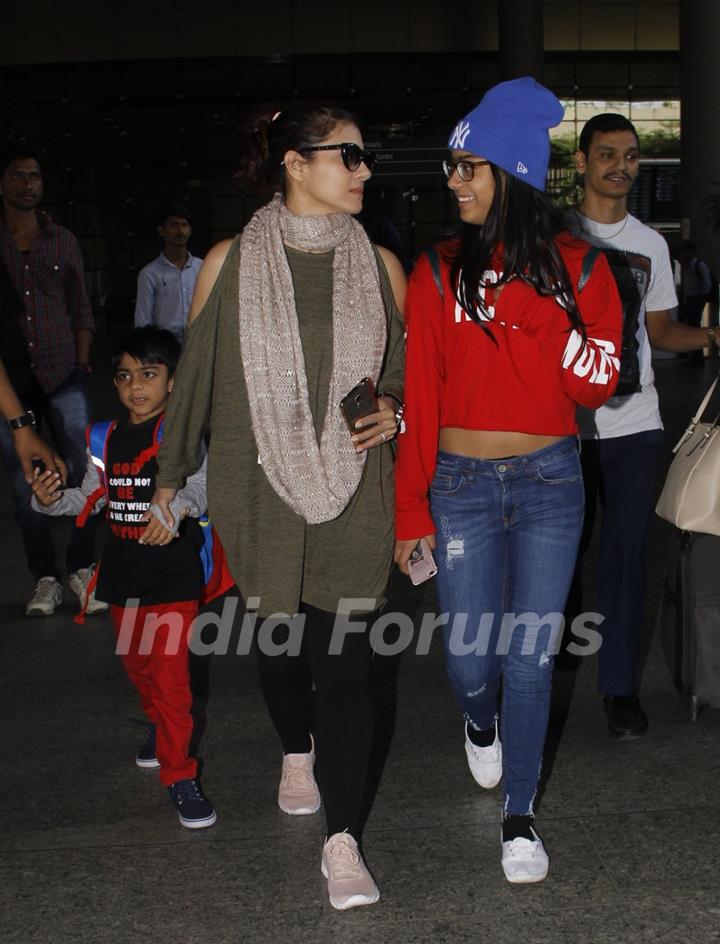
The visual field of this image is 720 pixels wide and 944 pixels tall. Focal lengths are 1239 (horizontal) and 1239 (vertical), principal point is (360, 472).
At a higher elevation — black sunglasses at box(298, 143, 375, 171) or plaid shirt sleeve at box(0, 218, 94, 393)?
black sunglasses at box(298, 143, 375, 171)

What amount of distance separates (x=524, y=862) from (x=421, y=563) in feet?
2.78

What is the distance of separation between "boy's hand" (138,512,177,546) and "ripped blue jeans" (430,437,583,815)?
31.3 inches

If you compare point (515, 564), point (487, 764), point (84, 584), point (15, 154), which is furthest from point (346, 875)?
point (15, 154)

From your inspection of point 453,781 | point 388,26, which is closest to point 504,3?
point 388,26

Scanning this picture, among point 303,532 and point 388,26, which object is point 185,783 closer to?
point 303,532

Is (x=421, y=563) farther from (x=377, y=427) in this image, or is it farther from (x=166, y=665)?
(x=166, y=665)

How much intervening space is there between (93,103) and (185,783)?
30392 mm

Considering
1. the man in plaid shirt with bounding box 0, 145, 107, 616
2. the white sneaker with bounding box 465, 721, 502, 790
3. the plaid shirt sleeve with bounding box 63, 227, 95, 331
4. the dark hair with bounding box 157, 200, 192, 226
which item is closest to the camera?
the white sneaker with bounding box 465, 721, 502, 790

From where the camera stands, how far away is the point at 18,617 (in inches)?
244

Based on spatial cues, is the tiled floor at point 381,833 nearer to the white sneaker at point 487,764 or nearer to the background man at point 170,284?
the white sneaker at point 487,764

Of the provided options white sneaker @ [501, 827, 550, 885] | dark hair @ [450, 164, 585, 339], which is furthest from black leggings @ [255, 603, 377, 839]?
dark hair @ [450, 164, 585, 339]

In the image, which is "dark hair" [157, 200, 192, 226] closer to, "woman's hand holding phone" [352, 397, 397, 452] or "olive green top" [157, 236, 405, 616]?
"olive green top" [157, 236, 405, 616]

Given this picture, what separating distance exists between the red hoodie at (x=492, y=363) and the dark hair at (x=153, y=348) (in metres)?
1.10

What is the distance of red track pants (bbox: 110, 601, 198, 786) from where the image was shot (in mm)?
3754
